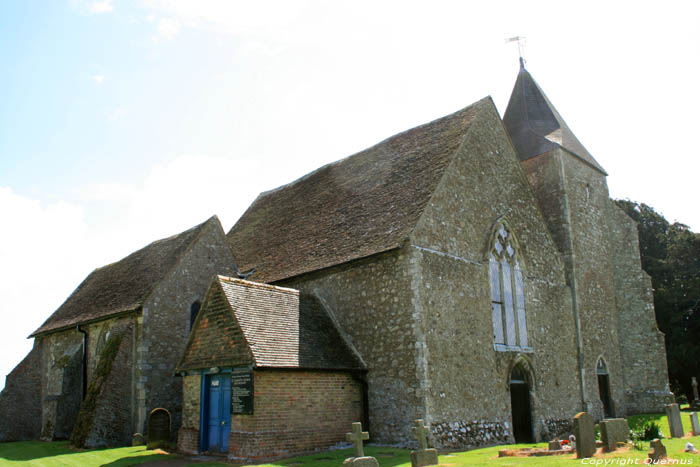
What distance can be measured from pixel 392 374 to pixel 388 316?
1643mm

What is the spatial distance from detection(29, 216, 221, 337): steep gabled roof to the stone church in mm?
156

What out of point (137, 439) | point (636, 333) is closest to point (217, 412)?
point (137, 439)

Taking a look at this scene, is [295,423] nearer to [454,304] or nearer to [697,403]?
[454,304]

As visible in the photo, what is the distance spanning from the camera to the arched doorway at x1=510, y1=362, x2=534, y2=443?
19.3 m

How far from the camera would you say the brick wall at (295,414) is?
1462cm

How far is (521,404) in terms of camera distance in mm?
19594

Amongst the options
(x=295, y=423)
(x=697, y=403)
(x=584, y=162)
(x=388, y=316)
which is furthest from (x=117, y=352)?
(x=697, y=403)

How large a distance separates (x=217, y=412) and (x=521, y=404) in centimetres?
1007

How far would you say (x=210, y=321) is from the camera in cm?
1667

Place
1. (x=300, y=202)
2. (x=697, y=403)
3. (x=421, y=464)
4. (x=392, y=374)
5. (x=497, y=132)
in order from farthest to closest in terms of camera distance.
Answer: (x=697, y=403)
(x=300, y=202)
(x=497, y=132)
(x=392, y=374)
(x=421, y=464)

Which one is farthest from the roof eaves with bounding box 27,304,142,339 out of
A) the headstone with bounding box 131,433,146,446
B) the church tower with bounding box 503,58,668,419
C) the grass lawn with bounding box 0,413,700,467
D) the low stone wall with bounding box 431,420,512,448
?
the church tower with bounding box 503,58,668,419

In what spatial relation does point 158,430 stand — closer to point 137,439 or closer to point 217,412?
point 137,439

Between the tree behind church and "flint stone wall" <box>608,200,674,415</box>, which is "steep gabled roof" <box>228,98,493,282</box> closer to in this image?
"flint stone wall" <box>608,200,674,415</box>

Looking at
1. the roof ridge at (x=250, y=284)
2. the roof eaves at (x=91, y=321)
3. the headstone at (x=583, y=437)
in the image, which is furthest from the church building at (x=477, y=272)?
the roof eaves at (x=91, y=321)
